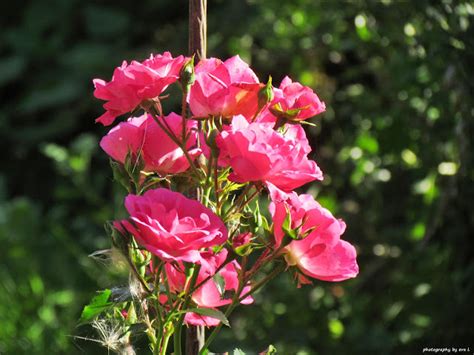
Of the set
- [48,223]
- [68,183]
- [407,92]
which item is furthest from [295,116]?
[68,183]

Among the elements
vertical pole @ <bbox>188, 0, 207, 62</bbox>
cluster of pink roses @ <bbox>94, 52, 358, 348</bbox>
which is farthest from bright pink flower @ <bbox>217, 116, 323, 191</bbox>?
vertical pole @ <bbox>188, 0, 207, 62</bbox>

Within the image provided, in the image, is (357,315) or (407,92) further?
(357,315)

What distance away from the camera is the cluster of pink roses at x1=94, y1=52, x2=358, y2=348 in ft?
1.98

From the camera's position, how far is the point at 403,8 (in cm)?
150

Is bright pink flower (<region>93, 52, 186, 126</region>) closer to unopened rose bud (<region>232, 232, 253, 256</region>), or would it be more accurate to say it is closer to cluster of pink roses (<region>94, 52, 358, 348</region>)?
cluster of pink roses (<region>94, 52, 358, 348</region>)

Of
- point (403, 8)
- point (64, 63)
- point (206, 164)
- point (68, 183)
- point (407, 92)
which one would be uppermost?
point (206, 164)

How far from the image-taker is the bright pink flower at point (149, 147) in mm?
669

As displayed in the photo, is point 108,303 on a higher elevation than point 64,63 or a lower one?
higher

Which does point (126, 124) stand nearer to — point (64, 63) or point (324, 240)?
point (324, 240)

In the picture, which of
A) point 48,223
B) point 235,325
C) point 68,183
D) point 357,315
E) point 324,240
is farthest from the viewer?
point 68,183

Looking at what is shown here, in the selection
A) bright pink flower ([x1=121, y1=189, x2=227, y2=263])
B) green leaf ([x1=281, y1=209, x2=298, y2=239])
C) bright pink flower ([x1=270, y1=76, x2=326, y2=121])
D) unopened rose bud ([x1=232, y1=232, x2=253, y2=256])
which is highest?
bright pink flower ([x1=270, y1=76, x2=326, y2=121])

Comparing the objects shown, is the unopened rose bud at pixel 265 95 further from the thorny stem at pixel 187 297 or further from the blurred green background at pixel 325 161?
the blurred green background at pixel 325 161

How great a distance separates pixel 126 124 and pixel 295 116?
0.13 meters

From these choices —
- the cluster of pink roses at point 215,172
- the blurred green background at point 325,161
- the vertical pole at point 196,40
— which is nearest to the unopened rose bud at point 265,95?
the cluster of pink roses at point 215,172
